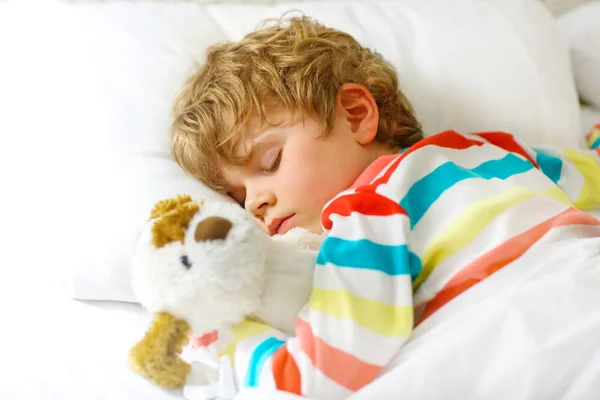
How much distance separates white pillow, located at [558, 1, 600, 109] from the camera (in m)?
1.34

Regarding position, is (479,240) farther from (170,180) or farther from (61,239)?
(61,239)

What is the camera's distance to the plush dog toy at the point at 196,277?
1.94ft

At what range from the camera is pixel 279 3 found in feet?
4.43

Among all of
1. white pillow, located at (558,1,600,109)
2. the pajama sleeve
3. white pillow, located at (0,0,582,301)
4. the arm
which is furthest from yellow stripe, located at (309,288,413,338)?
white pillow, located at (558,1,600,109)

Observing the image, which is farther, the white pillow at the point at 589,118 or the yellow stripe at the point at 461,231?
the white pillow at the point at 589,118

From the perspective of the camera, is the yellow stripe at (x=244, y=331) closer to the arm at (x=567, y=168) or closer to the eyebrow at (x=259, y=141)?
the eyebrow at (x=259, y=141)

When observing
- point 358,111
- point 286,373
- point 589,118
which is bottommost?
point 589,118

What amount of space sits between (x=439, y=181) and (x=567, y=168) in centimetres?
35

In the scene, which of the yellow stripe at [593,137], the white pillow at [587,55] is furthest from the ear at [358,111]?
the white pillow at [587,55]

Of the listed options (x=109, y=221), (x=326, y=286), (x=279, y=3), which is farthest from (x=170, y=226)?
(x=279, y=3)

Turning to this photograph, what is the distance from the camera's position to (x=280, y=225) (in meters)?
0.86

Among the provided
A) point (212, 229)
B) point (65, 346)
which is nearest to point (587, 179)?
point (212, 229)

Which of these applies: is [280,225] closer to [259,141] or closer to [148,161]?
[259,141]

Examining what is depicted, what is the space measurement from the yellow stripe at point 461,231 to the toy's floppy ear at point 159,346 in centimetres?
29
